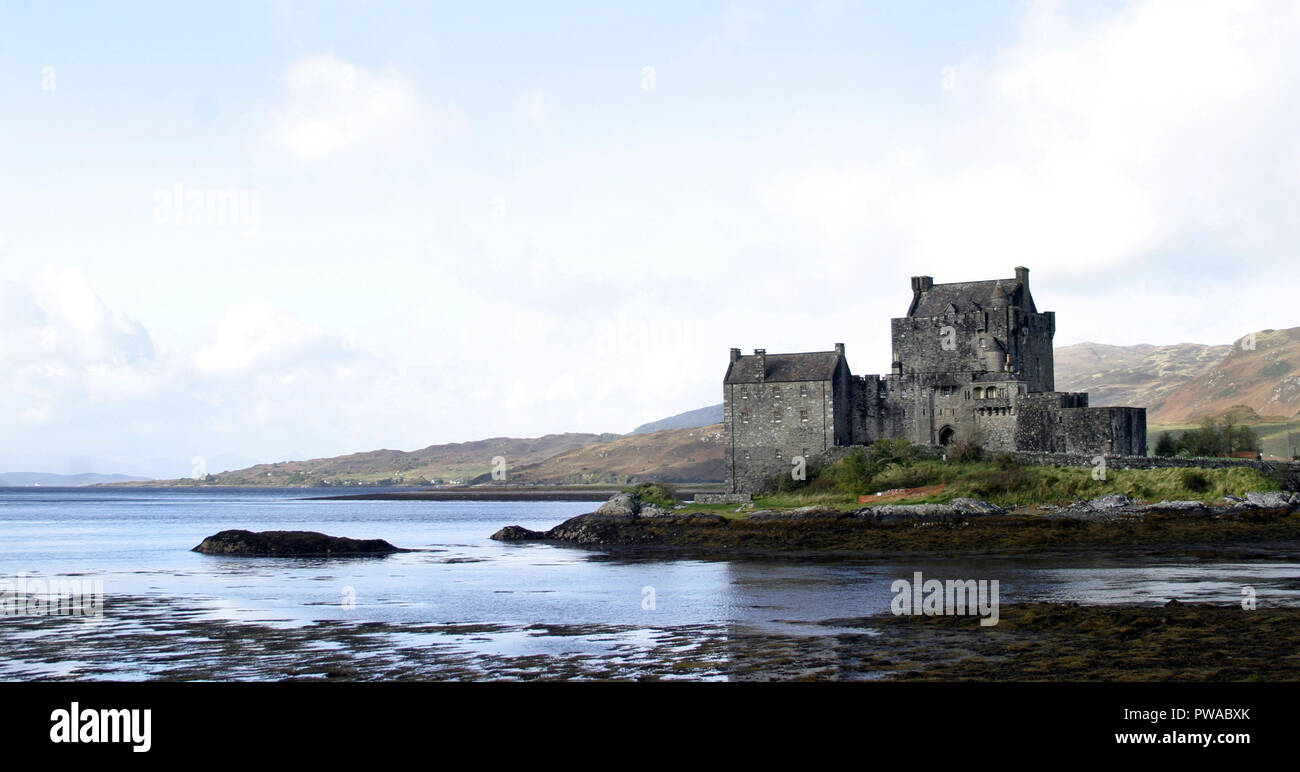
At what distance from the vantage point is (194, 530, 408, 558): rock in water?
2069 inches

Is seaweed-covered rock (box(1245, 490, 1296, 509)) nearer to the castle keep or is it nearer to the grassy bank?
the grassy bank

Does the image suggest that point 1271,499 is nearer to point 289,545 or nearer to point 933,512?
point 933,512

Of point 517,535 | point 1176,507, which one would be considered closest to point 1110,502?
point 1176,507

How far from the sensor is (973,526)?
1860 inches

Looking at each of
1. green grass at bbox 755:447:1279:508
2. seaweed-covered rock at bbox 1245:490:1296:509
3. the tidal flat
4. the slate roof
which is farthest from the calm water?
the slate roof

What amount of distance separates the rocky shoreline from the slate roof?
16.7 m

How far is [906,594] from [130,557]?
39.1 m

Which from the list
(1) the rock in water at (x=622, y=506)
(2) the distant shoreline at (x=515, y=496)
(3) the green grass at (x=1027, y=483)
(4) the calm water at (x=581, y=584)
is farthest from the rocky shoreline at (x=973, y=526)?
(2) the distant shoreline at (x=515, y=496)

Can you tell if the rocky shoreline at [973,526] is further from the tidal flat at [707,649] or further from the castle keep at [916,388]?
the tidal flat at [707,649]

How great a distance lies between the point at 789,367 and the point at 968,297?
10.9 meters

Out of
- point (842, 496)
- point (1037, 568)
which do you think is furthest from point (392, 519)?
point (1037, 568)
